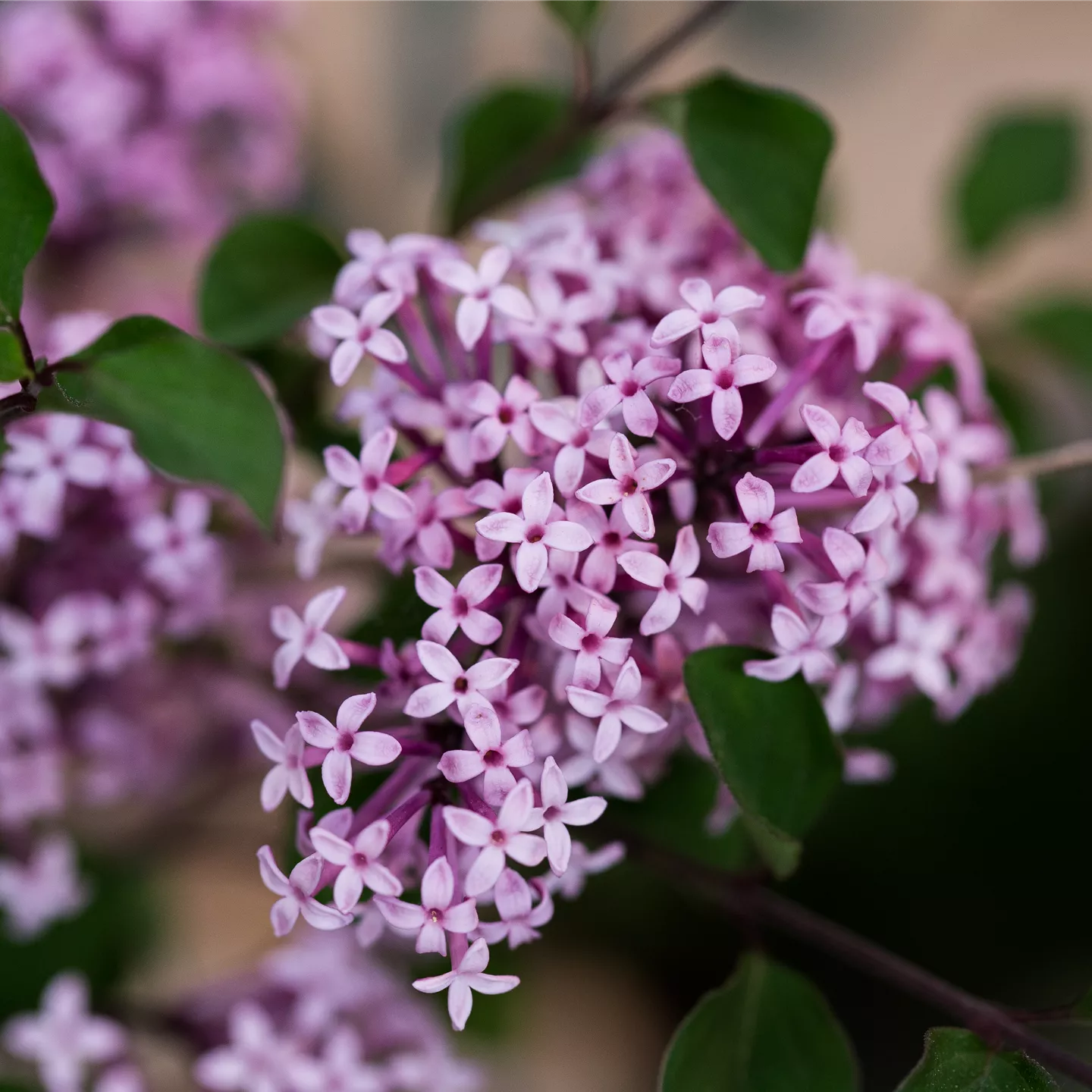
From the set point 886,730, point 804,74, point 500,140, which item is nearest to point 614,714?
point 500,140

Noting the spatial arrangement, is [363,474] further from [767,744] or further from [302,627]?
[767,744]

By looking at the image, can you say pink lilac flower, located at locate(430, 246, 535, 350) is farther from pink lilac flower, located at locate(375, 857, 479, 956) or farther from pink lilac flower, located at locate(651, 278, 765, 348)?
pink lilac flower, located at locate(375, 857, 479, 956)

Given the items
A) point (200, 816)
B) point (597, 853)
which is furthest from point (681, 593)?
point (200, 816)

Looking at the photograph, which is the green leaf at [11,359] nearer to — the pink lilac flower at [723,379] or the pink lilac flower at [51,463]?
the pink lilac flower at [51,463]

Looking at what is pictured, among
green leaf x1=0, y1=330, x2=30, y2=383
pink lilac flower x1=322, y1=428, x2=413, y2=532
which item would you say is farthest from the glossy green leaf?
pink lilac flower x1=322, y1=428, x2=413, y2=532

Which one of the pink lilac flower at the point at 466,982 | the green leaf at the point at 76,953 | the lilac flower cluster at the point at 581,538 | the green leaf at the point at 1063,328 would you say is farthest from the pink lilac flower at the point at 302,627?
the green leaf at the point at 1063,328

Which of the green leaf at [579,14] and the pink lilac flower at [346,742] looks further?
the green leaf at [579,14]

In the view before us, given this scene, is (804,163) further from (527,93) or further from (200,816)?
(200,816)
